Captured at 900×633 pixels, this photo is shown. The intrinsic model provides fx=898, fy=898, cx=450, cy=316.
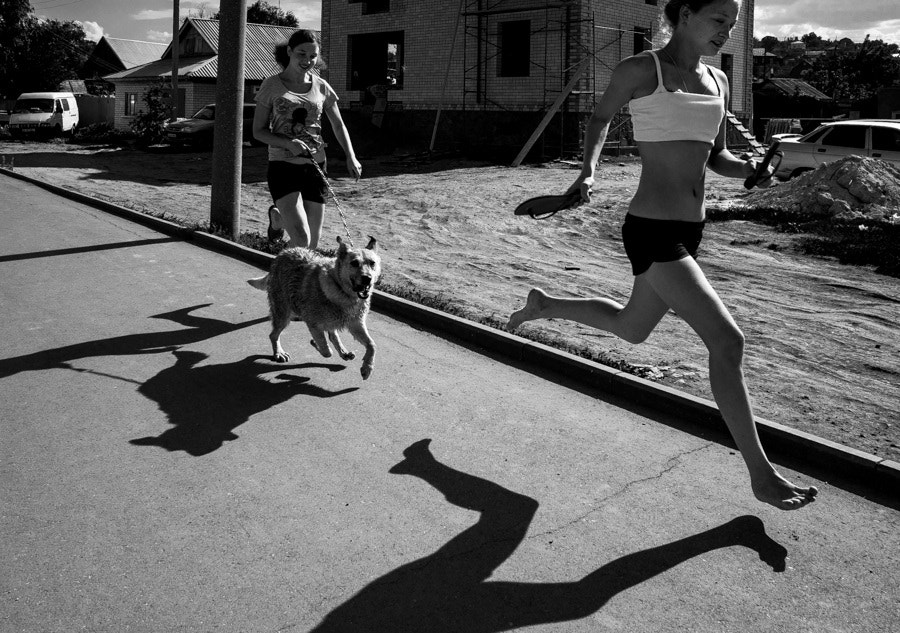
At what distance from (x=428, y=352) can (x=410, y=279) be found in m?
2.82

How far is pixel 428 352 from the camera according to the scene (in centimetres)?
699

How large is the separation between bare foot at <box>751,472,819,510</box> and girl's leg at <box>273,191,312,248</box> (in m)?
4.59

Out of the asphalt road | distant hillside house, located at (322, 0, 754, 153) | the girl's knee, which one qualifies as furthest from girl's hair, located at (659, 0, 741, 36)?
distant hillside house, located at (322, 0, 754, 153)

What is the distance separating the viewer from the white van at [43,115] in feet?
142

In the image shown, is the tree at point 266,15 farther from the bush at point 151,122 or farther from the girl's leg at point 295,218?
the girl's leg at point 295,218

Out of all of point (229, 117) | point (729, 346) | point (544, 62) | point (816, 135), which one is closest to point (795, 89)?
point (544, 62)

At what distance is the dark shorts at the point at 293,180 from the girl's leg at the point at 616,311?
9.41ft

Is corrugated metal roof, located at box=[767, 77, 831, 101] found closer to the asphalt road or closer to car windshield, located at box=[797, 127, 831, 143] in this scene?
car windshield, located at box=[797, 127, 831, 143]

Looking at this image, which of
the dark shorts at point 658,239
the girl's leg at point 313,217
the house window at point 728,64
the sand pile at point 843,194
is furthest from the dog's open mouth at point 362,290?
the house window at point 728,64

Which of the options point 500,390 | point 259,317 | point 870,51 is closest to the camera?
point 500,390

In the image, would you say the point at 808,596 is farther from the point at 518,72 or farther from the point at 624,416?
the point at 518,72

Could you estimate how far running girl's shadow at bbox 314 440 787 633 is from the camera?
3248mm

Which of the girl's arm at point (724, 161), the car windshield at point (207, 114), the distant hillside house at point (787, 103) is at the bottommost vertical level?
the girl's arm at point (724, 161)

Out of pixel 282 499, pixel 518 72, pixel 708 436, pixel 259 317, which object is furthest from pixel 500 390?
pixel 518 72
